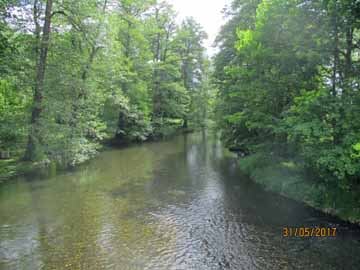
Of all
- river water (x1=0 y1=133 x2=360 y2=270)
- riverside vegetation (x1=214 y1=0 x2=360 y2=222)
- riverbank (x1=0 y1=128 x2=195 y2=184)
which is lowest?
river water (x1=0 y1=133 x2=360 y2=270)

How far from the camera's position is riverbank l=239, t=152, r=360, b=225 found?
320 inches

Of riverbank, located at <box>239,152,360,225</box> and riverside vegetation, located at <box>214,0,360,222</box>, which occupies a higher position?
riverside vegetation, located at <box>214,0,360,222</box>

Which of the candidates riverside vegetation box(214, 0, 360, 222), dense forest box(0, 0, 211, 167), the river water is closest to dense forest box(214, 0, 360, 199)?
riverside vegetation box(214, 0, 360, 222)

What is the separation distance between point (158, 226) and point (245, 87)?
6.88m

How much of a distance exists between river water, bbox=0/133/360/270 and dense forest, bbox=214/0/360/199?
1958mm

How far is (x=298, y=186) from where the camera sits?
33.4 ft

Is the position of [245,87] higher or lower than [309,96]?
higher

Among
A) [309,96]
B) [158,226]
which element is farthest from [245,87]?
[158,226]

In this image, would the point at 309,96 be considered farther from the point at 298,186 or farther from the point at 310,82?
the point at 298,186

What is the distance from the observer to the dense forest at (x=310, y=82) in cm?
760

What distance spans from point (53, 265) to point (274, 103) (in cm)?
949

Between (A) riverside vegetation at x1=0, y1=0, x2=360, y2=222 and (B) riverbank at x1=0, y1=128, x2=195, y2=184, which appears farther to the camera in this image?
(B) riverbank at x1=0, y1=128, x2=195, y2=184

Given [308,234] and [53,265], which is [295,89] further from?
[53,265]

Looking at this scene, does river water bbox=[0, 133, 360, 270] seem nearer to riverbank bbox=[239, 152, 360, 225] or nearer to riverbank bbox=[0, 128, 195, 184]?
riverbank bbox=[239, 152, 360, 225]
